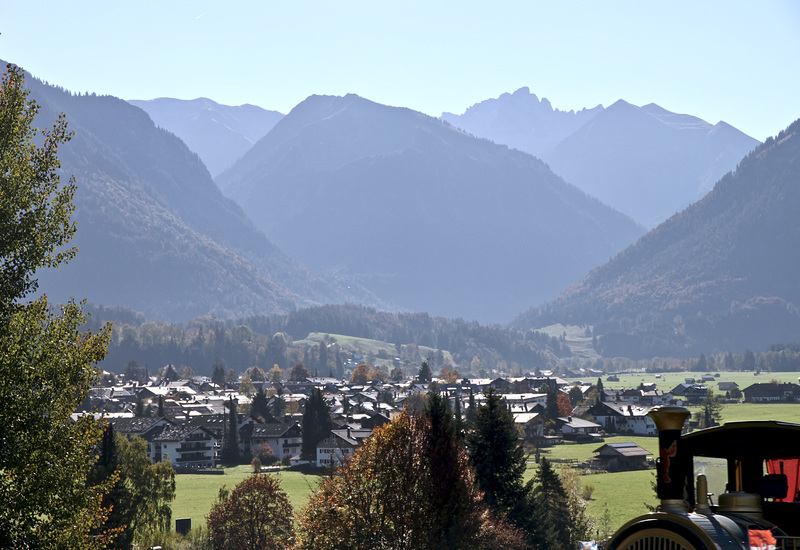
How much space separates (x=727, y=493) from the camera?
11.5 m

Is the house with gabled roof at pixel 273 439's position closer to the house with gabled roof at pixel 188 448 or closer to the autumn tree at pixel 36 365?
the house with gabled roof at pixel 188 448

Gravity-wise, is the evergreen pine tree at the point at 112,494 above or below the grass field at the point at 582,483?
above

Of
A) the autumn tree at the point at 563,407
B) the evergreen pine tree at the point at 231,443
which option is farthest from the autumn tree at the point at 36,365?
the autumn tree at the point at 563,407

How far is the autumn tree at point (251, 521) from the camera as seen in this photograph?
194 ft

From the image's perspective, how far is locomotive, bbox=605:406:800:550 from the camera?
34.5ft

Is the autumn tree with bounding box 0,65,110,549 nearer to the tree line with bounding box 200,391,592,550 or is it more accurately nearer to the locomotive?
the locomotive

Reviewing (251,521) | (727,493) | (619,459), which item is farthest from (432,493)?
(619,459)

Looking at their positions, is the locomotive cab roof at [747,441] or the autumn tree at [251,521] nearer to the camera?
the locomotive cab roof at [747,441]

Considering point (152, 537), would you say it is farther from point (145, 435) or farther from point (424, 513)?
point (145, 435)

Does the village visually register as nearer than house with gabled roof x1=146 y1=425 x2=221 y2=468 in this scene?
Yes

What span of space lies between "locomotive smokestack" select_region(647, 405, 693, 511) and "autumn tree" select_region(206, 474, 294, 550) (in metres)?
50.7

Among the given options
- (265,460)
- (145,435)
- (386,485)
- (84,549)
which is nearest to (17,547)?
(84,549)

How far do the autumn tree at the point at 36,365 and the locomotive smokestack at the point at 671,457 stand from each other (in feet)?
39.7

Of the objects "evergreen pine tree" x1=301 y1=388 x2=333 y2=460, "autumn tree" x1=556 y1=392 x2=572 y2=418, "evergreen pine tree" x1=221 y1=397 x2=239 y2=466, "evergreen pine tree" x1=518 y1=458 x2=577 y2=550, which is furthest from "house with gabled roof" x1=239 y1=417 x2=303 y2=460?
"evergreen pine tree" x1=518 y1=458 x2=577 y2=550
